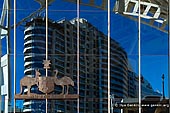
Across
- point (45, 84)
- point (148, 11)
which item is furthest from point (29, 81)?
point (148, 11)

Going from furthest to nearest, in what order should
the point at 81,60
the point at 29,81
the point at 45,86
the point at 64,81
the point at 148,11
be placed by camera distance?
the point at 148,11 → the point at 81,60 → the point at 64,81 → the point at 29,81 → the point at 45,86

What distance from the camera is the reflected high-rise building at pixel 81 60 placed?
59.9 feet

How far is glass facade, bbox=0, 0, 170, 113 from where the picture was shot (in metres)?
18.1

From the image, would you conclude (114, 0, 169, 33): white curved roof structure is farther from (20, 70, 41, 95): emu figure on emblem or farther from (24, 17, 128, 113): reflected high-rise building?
(20, 70, 41, 95): emu figure on emblem

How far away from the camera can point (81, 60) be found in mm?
18531

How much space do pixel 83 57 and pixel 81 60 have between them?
0.14m

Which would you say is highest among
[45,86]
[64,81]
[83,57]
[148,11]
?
[148,11]

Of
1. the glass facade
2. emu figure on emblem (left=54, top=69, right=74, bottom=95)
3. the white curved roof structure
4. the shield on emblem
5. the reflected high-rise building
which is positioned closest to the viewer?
the shield on emblem

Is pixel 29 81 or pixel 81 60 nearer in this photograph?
pixel 29 81

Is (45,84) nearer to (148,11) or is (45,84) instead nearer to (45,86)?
(45,86)

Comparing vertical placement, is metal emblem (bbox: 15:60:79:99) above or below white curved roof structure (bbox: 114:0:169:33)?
below

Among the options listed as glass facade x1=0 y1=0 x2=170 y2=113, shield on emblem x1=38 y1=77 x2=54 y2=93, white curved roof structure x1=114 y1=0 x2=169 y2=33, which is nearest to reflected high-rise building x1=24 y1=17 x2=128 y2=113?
glass facade x1=0 y1=0 x2=170 y2=113

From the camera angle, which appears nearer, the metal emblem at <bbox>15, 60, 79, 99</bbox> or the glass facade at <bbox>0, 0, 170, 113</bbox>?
the metal emblem at <bbox>15, 60, 79, 99</bbox>

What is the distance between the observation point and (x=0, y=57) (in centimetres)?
1864
